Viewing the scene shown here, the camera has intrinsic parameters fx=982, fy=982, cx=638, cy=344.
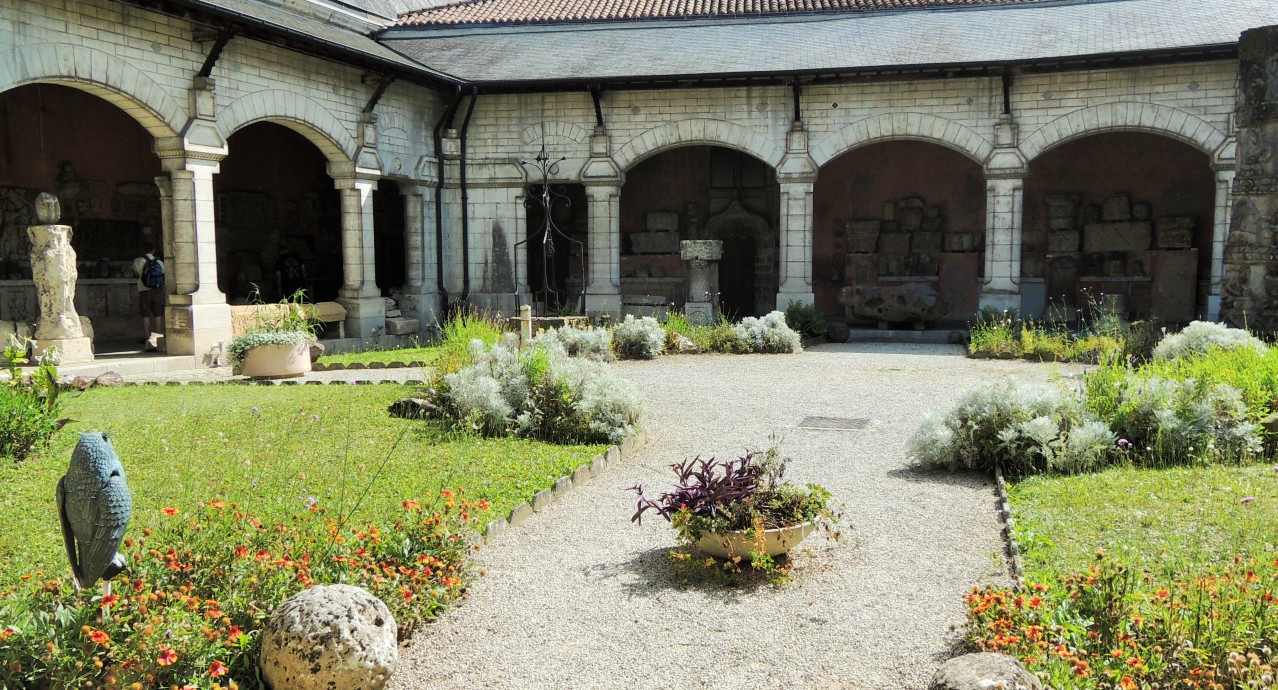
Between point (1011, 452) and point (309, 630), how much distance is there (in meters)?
4.04

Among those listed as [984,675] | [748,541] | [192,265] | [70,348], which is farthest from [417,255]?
[984,675]

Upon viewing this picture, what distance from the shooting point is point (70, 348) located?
9859 millimetres

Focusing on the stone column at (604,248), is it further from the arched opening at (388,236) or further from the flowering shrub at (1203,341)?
the flowering shrub at (1203,341)

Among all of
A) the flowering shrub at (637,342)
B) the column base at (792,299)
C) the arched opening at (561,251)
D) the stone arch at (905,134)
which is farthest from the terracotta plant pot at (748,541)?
the arched opening at (561,251)

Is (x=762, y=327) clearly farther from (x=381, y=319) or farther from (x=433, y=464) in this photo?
(x=433, y=464)

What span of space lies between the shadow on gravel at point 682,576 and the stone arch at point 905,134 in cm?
1073

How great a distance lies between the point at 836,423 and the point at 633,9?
11580mm

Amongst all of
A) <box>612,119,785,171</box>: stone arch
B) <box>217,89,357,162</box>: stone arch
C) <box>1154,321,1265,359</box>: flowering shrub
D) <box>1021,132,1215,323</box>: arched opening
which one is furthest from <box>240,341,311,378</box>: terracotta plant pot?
<box>1021,132,1215,323</box>: arched opening

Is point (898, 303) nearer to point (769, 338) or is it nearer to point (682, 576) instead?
point (769, 338)

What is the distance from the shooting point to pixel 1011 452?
5.57m

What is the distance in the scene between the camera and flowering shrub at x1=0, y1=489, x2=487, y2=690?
111 inches

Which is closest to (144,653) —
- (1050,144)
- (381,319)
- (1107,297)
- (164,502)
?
(164,502)

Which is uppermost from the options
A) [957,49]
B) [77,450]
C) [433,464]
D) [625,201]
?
[957,49]

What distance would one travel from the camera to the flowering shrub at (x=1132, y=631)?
285 cm
